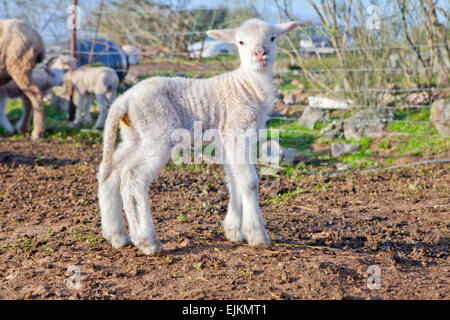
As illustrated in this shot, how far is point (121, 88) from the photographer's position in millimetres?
12250

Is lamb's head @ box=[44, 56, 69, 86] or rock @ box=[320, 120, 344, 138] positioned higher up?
lamb's head @ box=[44, 56, 69, 86]

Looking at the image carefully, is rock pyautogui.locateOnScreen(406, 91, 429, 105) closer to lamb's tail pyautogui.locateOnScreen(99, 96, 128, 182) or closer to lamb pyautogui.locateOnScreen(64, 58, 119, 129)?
lamb pyautogui.locateOnScreen(64, 58, 119, 129)

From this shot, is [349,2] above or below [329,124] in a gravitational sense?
above

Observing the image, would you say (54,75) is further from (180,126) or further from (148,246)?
(148,246)

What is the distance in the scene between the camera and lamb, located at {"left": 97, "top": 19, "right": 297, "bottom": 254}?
3747 mm

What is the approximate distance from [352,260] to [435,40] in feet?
21.5

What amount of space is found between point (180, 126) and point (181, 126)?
2cm

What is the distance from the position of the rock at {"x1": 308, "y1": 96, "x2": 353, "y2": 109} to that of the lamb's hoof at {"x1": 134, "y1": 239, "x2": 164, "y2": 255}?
6511 mm

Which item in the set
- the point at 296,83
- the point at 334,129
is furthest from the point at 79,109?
the point at 334,129

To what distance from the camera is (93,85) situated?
10.1 metres

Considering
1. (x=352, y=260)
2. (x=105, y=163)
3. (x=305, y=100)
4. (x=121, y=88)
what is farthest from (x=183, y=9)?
(x=352, y=260)

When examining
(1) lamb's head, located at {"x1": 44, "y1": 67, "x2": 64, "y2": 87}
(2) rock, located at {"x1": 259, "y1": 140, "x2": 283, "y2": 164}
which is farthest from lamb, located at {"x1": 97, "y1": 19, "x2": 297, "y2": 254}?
(1) lamb's head, located at {"x1": 44, "y1": 67, "x2": 64, "y2": 87}
